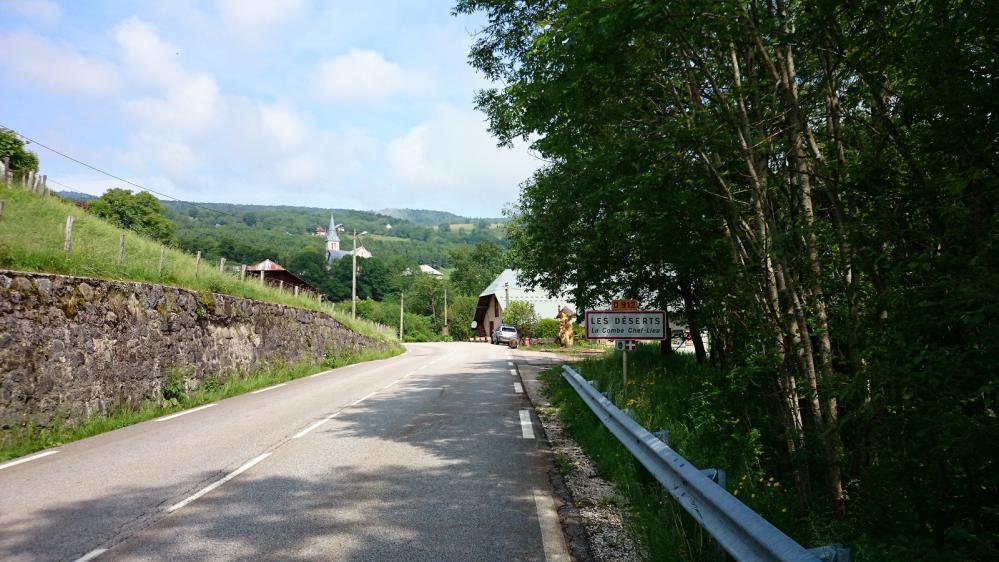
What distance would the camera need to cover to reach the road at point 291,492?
443cm

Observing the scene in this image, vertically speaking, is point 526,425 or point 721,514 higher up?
point 721,514

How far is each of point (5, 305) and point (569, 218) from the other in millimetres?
10884

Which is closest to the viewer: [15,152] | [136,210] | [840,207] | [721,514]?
[721,514]

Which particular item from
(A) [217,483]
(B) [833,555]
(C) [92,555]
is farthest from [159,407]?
(B) [833,555]

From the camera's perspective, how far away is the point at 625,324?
32.3 feet

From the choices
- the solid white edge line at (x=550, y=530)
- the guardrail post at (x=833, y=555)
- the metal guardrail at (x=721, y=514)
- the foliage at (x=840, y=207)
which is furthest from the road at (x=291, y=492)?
the foliage at (x=840, y=207)

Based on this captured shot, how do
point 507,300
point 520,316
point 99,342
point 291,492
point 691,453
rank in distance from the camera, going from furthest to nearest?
point 507,300 → point 520,316 → point 99,342 → point 691,453 → point 291,492

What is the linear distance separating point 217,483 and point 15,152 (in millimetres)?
30324

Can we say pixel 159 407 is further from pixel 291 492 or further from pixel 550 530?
pixel 550 530

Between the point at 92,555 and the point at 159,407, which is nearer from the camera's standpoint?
the point at 92,555

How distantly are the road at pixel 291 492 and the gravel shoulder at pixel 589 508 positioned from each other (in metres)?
0.17

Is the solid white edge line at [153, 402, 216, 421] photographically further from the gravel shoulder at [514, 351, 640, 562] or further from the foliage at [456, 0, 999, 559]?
the foliage at [456, 0, 999, 559]

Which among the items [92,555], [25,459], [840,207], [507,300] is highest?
[507,300]

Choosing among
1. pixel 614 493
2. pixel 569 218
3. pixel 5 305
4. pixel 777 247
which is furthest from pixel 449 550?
pixel 569 218
